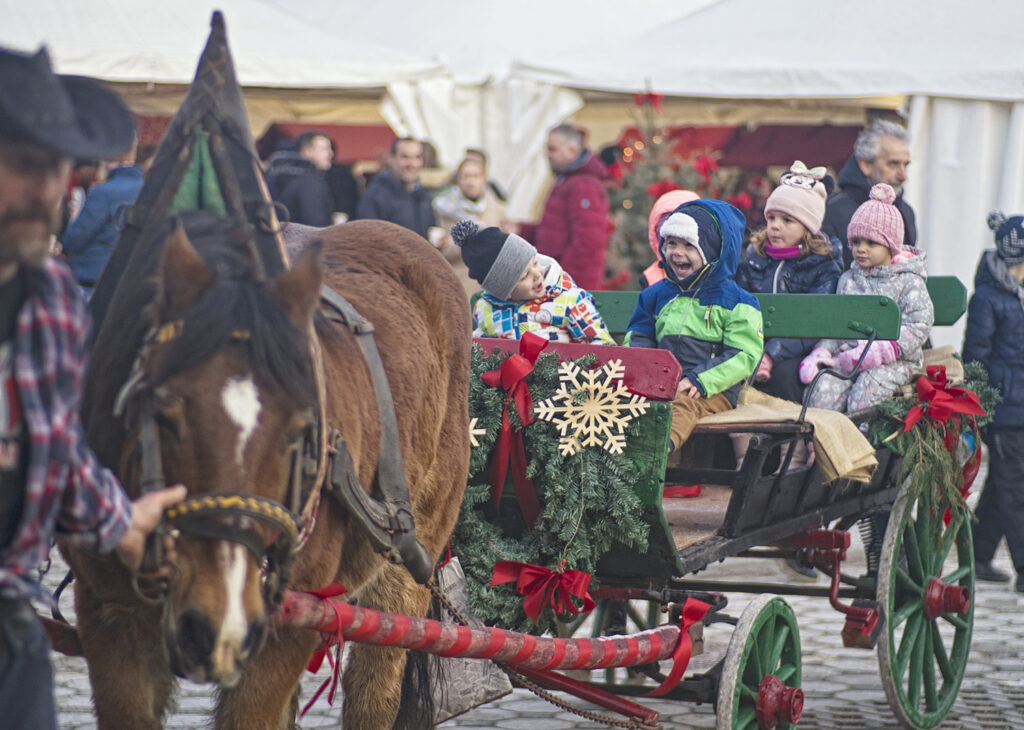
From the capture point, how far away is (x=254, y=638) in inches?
83.0

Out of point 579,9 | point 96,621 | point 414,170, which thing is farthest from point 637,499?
point 579,9

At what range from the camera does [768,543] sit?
13.6 ft

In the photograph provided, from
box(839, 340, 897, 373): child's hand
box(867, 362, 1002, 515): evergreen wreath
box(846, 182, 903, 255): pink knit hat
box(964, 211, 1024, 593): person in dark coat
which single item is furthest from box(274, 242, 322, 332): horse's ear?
box(964, 211, 1024, 593): person in dark coat

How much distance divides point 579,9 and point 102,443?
12540 millimetres

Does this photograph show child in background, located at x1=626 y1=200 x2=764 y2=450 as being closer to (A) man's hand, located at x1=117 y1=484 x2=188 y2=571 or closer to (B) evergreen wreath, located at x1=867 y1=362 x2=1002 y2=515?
(B) evergreen wreath, located at x1=867 y1=362 x2=1002 y2=515

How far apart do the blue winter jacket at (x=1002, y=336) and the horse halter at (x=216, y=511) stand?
501 cm

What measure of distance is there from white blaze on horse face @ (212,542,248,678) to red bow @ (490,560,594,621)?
5.00 feet

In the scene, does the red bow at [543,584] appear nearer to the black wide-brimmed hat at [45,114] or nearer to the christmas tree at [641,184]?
the black wide-brimmed hat at [45,114]

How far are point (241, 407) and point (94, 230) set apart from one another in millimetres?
5669

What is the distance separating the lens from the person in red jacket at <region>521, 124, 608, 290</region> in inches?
344

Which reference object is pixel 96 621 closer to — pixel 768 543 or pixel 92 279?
pixel 768 543

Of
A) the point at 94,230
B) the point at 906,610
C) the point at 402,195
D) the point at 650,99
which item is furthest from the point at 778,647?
the point at 650,99

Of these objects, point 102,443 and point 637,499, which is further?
point 637,499

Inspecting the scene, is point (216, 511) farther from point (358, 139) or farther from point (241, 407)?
point (358, 139)
